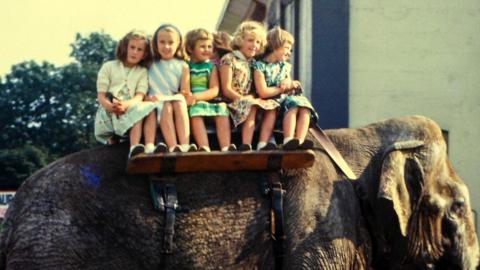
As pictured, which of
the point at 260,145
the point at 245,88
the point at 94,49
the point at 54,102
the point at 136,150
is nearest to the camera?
the point at 136,150

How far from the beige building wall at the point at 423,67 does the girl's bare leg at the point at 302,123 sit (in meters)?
11.2

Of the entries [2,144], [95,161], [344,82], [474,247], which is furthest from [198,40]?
[2,144]

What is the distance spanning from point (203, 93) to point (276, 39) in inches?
26.4

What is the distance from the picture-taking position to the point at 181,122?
24.2ft

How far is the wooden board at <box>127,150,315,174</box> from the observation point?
7188 millimetres

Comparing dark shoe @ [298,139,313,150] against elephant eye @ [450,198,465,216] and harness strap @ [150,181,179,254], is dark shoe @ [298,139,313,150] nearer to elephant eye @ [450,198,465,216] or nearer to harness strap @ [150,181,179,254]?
harness strap @ [150,181,179,254]

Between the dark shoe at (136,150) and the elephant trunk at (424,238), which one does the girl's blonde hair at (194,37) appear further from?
the elephant trunk at (424,238)

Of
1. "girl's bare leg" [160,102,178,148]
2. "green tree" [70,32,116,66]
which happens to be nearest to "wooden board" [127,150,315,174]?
"girl's bare leg" [160,102,178,148]

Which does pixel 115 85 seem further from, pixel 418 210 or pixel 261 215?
pixel 418 210

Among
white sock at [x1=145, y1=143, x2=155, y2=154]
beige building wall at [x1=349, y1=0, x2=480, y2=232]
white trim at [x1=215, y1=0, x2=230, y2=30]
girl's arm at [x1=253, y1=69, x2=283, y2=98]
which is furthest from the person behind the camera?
white trim at [x1=215, y1=0, x2=230, y2=30]

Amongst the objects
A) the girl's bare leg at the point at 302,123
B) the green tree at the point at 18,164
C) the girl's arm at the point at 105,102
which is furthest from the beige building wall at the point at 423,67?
the green tree at the point at 18,164

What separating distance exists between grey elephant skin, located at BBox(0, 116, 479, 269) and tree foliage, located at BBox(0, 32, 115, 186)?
43841mm

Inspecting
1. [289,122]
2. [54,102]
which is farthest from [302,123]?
[54,102]

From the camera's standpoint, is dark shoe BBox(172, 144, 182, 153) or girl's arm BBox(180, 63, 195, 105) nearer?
dark shoe BBox(172, 144, 182, 153)
